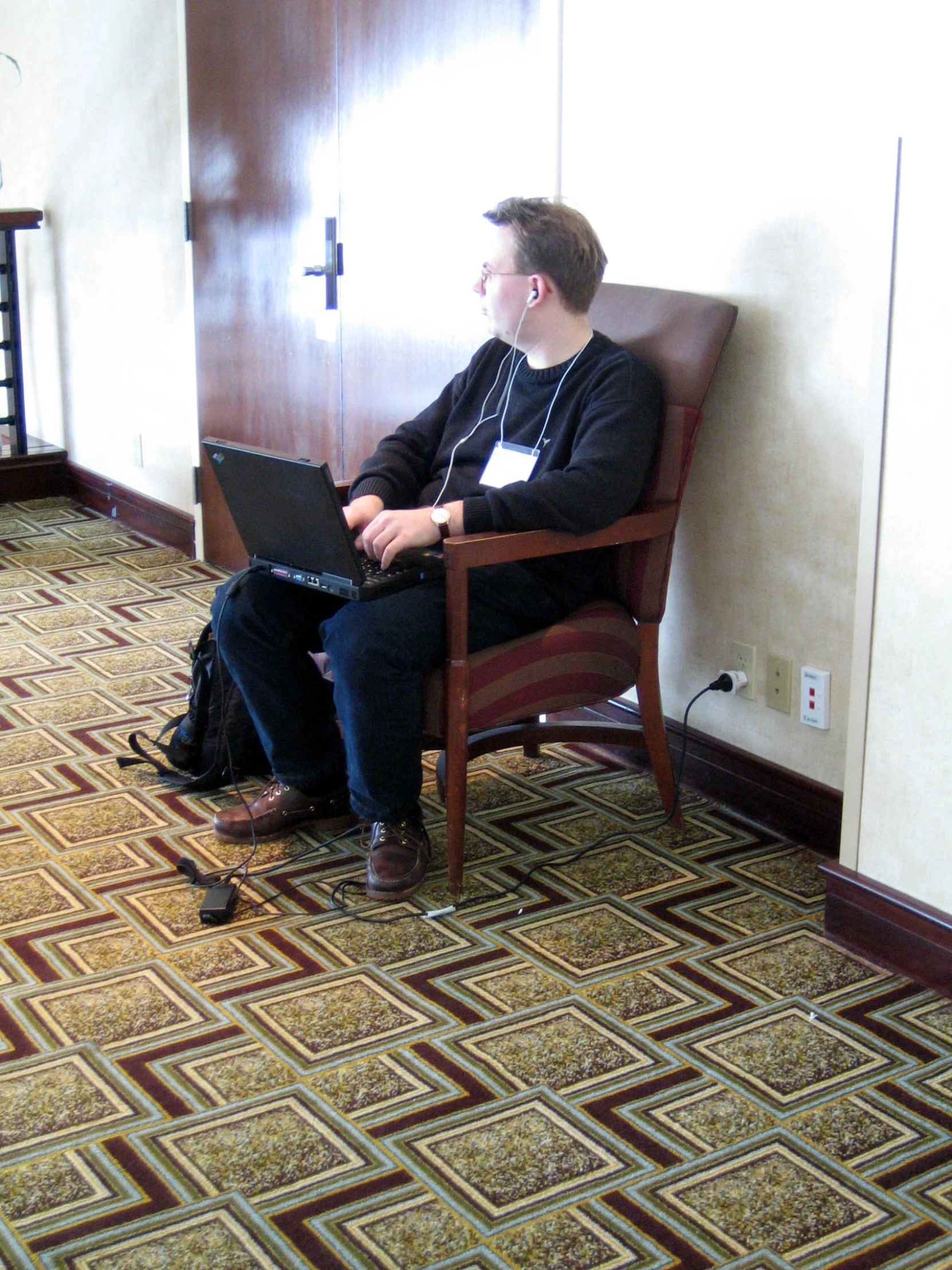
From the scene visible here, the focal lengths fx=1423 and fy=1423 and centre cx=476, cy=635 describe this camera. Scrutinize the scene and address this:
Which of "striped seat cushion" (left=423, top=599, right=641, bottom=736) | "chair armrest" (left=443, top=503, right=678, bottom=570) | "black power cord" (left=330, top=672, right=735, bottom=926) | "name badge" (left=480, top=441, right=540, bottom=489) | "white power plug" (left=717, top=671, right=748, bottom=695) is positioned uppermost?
"name badge" (left=480, top=441, right=540, bottom=489)

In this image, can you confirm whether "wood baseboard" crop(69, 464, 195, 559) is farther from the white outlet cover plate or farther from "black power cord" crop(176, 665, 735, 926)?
the white outlet cover plate

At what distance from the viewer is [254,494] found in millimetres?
2432

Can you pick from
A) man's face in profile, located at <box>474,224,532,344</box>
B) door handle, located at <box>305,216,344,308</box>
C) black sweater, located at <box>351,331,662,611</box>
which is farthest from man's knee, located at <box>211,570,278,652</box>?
door handle, located at <box>305,216,344,308</box>

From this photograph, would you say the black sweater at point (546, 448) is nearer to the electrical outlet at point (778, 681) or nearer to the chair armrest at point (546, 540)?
the chair armrest at point (546, 540)

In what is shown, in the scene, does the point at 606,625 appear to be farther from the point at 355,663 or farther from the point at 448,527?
the point at 355,663

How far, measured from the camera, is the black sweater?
7.82ft

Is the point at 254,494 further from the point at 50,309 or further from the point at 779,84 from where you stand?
the point at 50,309

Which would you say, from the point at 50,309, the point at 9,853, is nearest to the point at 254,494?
the point at 9,853

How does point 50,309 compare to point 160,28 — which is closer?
point 160,28

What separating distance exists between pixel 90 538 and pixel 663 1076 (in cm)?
357

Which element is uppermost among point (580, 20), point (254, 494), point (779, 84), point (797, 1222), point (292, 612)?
point (580, 20)

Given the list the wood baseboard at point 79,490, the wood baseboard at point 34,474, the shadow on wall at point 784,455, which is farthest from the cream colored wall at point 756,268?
the wood baseboard at point 34,474

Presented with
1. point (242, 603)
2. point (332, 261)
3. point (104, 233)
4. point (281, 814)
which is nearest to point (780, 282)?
point (242, 603)

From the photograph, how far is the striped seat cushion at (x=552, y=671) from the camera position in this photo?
7.95 feet
